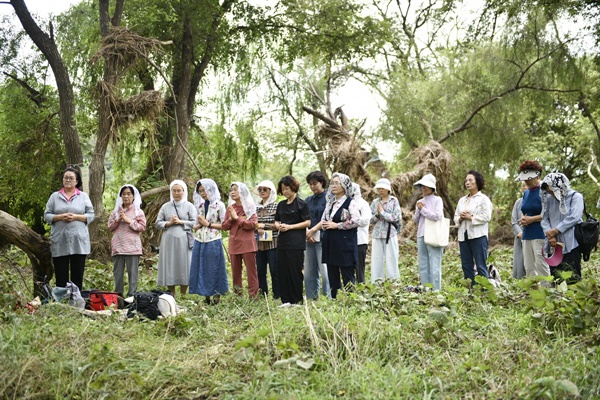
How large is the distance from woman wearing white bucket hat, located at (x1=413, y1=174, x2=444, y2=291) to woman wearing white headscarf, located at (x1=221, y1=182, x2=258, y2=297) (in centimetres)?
204

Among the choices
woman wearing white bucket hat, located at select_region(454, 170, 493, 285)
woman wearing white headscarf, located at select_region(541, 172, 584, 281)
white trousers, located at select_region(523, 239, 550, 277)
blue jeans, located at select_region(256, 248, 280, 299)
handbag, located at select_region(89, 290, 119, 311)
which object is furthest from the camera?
blue jeans, located at select_region(256, 248, 280, 299)

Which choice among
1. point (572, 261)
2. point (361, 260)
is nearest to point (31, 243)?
point (361, 260)

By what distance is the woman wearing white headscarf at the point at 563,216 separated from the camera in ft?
22.4

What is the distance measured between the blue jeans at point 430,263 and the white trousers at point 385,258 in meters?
0.36

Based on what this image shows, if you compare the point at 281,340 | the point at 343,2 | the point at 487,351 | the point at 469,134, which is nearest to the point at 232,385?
the point at 281,340

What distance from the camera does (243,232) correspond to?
26.2 ft

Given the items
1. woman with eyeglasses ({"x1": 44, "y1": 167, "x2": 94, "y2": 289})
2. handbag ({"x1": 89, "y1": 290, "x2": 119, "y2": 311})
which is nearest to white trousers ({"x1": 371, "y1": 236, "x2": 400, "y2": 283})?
handbag ({"x1": 89, "y1": 290, "x2": 119, "y2": 311})

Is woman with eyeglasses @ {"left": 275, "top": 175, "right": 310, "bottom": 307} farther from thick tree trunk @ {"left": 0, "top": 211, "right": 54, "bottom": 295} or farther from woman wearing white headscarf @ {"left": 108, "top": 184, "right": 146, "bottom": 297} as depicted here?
thick tree trunk @ {"left": 0, "top": 211, "right": 54, "bottom": 295}

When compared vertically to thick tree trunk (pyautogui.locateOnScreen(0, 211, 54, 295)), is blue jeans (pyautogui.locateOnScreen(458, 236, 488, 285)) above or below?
below

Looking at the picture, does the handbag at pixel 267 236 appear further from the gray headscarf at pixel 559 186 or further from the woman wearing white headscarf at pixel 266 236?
the gray headscarf at pixel 559 186

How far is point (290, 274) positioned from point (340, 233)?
75 centimetres

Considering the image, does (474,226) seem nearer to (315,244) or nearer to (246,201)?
(315,244)

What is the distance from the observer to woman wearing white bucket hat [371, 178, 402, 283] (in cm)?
841

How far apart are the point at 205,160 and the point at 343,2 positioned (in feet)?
16.1
